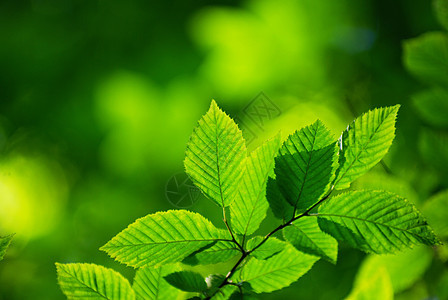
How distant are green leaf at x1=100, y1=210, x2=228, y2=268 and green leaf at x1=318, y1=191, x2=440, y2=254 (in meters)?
0.18

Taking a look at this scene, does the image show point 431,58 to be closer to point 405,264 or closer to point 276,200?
point 405,264

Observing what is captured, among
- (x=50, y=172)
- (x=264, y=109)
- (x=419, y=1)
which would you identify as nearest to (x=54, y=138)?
(x=50, y=172)

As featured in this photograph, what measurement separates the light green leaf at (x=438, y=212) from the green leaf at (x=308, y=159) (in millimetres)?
671

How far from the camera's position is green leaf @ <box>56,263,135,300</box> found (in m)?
0.61

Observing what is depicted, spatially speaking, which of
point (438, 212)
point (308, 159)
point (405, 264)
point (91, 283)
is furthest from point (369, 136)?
point (405, 264)

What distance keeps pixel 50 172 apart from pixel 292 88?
182 centimetres

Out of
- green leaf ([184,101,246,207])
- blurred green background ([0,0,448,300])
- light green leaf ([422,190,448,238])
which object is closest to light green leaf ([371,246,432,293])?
light green leaf ([422,190,448,238])

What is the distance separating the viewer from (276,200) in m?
0.59

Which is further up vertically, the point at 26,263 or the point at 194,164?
the point at 26,263

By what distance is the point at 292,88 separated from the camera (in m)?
2.82

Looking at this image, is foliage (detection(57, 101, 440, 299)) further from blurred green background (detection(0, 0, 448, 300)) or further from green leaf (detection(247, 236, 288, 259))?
blurred green background (detection(0, 0, 448, 300))

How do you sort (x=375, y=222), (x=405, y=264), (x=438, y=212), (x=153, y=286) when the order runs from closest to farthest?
(x=375, y=222) < (x=153, y=286) < (x=438, y=212) < (x=405, y=264)

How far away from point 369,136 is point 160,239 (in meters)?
0.33

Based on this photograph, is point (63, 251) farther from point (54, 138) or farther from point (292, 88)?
point (292, 88)
